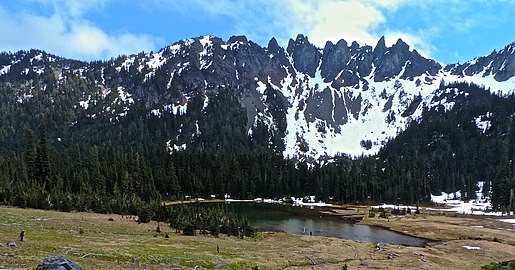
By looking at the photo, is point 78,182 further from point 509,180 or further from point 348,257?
point 509,180

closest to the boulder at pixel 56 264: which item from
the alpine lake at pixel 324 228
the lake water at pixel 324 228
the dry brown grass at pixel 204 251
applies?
the dry brown grass at pixel 204 251

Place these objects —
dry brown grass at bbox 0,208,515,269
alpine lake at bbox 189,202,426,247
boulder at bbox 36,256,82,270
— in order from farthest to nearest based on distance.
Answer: alpine lake at bbox 189,202,426,247
dry brown grass at bbox 0,208,515,269
boulder at bbox 36,256,82,270

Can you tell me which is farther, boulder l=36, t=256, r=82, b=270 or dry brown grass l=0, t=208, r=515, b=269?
dry brown grass l=0, t=208, r=515, b=269

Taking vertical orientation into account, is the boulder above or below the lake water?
above

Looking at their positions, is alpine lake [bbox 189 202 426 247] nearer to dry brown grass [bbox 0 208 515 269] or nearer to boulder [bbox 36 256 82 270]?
dry brown grass [bbox 0 208 515 269]

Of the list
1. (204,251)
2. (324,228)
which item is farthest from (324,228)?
(204,251)

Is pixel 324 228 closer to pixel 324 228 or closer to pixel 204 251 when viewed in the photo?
pixel 324 228

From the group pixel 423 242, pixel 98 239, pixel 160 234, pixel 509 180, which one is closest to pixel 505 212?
pixel 509 180

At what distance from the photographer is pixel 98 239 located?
4781cm

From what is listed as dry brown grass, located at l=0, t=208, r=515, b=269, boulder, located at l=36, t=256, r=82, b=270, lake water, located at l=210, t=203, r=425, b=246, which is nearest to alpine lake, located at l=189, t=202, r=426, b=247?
lake water, located at l=210, t=203, r=425, b=246

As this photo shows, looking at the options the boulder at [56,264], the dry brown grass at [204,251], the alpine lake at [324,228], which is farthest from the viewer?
the alpine lake at [324,228]

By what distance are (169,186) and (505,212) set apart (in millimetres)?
125012

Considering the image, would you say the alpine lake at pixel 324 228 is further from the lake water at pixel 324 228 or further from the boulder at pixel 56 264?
the boulder at pixel 56 264

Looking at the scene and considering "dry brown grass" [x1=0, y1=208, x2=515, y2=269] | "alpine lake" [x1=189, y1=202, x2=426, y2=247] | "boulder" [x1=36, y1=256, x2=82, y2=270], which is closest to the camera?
"boulder" [x1=36, y1=256, x2=82, y2=270]
